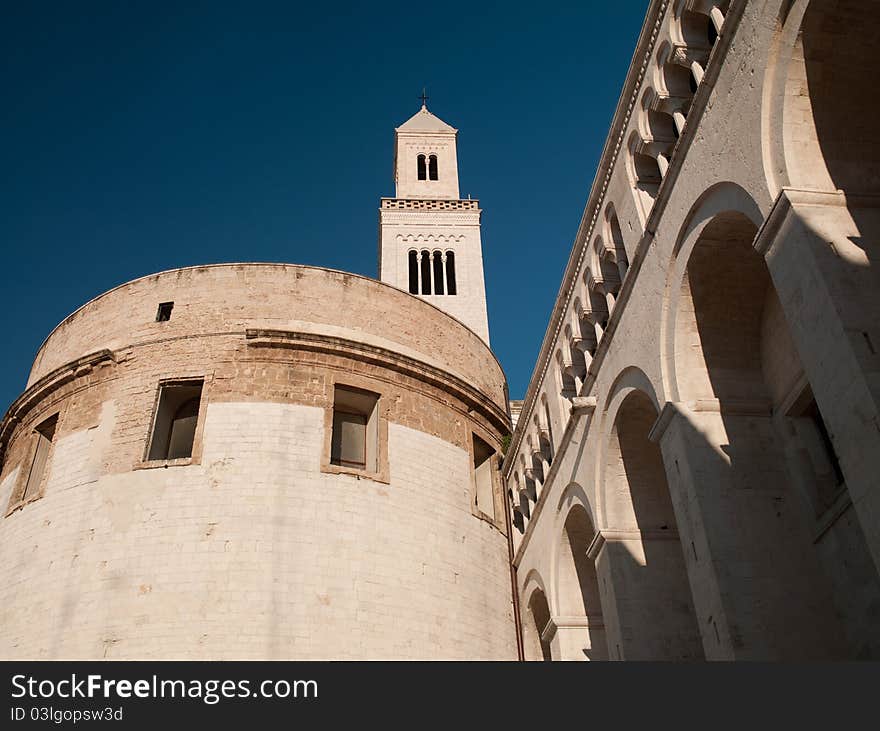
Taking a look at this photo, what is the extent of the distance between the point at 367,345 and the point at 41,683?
10858 mm

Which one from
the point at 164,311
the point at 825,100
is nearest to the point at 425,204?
the point at 164,311

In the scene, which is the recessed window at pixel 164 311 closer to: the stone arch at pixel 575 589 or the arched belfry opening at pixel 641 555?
the stone arch at pixel 575 589

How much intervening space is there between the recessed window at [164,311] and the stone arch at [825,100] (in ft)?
38.7

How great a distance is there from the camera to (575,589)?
540 inches

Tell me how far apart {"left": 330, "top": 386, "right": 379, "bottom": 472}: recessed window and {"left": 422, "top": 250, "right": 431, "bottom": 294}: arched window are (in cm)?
2474

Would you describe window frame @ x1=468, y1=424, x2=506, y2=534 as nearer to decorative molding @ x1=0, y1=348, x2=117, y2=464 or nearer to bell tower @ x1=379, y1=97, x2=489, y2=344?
decorative molding @ x1=0, y1=348, x2=117, y2=464

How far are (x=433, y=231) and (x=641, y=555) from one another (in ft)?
107

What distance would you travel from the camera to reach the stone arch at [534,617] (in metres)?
15.0

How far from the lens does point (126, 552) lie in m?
12.8

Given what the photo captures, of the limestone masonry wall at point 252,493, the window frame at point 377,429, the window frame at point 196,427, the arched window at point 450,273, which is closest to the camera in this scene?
the limestone masonry wall at point 252,493

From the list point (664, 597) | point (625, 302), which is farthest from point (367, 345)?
point (664, 597)

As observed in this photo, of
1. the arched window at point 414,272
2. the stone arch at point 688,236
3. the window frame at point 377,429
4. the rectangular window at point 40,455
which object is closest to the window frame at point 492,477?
the window frame at point 377,429

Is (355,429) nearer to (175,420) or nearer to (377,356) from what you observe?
(377,356)

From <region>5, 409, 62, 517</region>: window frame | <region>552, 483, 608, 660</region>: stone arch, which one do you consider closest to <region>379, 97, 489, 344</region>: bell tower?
<region>5, 409, 62, 517</region>: window frame
